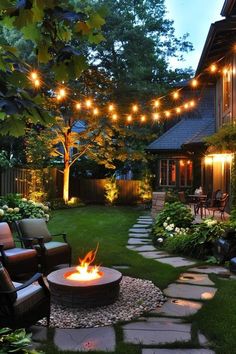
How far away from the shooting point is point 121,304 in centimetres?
493

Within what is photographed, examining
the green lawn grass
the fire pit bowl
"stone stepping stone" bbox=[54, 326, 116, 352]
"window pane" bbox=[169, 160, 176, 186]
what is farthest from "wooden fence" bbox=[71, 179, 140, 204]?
"stone stepping stone" bbox=[54, 326, 116, 352]

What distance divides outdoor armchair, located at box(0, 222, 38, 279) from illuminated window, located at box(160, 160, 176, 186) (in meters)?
14.8

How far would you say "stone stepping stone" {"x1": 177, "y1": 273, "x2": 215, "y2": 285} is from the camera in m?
5.87

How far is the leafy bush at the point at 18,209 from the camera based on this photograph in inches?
354

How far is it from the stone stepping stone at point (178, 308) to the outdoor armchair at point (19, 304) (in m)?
1.42

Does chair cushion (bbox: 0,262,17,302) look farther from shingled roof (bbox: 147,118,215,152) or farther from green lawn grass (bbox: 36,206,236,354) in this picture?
shingled roof (bbox: 147,118,215,152)

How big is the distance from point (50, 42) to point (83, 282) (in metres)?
3.62

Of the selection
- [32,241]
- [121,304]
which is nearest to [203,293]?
[121,304]

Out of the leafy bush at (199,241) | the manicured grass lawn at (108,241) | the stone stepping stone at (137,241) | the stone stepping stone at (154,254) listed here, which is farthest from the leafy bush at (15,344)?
the stone stepping stone at (137,241)

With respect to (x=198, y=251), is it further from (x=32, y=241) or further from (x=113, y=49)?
(x=113, y=49)

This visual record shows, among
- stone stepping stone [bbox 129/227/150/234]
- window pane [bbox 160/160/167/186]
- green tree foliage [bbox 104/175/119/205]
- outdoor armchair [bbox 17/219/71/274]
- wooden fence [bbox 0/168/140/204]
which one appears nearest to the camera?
outdoor armchair [bbox 17/219/71/274]

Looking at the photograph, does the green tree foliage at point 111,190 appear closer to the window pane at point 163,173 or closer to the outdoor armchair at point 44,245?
the window pane at point 163,173

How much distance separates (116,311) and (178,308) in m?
0.74

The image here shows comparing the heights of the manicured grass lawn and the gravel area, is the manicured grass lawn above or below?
above
